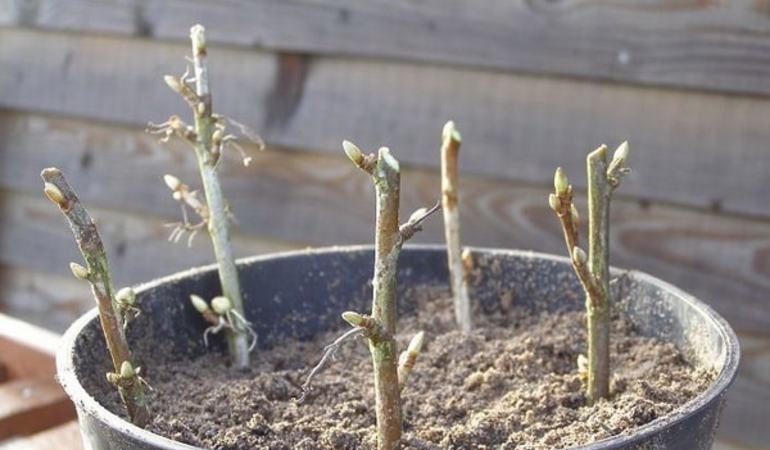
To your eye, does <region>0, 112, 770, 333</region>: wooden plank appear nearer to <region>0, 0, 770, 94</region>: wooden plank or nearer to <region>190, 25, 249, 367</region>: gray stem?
<region>0, 0, 770, 94</region>: wooden plank

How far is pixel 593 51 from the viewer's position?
132 cm

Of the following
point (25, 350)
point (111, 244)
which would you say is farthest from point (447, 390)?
point (111, 244)

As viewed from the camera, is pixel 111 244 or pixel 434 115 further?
pixel 111 244

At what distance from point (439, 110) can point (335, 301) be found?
2.29 feet

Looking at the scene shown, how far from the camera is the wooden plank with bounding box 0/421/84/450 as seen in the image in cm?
87

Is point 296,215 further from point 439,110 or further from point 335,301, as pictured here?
point 335,301

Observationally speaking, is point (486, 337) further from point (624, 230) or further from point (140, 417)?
point (624, 230)

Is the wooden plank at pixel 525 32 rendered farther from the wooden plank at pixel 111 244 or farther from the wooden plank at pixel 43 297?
the wooden plank at pixel 43 297

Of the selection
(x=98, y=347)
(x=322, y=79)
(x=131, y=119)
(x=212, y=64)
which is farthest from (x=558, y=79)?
(x=98, y=347)

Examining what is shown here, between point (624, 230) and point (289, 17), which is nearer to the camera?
point (624, 230)

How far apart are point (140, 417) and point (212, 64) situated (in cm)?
116

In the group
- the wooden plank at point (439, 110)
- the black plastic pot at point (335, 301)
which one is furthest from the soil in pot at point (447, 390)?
the wooden plank at point (439, 110)

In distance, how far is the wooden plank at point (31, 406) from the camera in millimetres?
927

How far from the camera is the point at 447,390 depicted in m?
0.68
